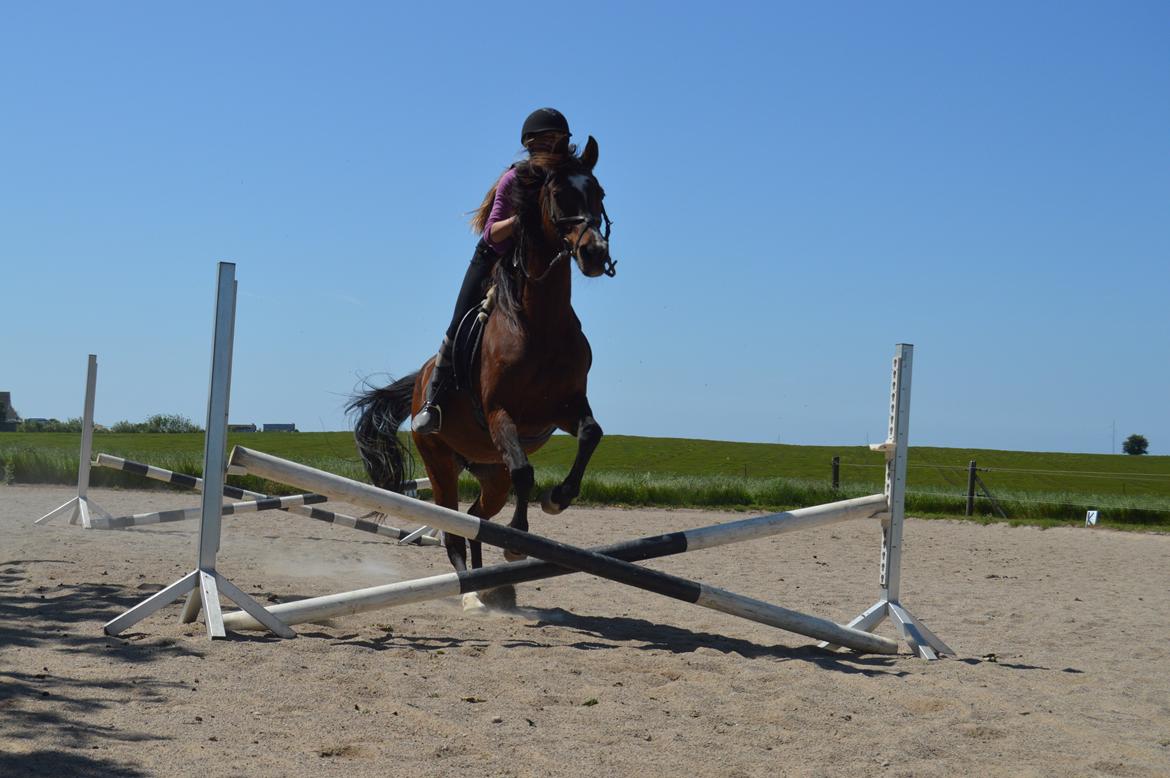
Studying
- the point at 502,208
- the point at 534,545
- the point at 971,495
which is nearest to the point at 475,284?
the point at 502,208

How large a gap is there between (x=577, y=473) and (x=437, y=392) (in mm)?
1411

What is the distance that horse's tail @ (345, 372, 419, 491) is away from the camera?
8586 mm

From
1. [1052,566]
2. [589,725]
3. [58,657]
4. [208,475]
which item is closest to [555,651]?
[589,725]

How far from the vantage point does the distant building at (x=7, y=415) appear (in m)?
33.2

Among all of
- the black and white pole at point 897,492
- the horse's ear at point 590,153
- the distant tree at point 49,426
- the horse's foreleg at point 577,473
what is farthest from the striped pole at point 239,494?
the distant tree at point 49,426

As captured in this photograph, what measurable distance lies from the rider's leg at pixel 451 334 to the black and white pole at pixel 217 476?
1.89m

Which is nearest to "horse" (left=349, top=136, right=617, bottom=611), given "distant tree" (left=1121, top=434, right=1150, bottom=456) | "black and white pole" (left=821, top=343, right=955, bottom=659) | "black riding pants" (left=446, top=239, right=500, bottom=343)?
"black riding pants" (left=446, top=239, right=500, bottom=343)

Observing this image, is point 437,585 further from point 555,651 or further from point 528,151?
point 528,151

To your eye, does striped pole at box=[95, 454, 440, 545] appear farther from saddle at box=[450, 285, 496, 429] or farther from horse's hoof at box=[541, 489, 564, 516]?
horse's hoof at box=[541, 489, 564, 516]

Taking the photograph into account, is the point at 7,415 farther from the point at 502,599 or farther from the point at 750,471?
the point at 502,599

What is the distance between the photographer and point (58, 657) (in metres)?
4.18

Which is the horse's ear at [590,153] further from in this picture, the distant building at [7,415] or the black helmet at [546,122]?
the distant building at [7,415]

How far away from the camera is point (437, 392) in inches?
260

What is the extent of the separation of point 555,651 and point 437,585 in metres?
0.64
